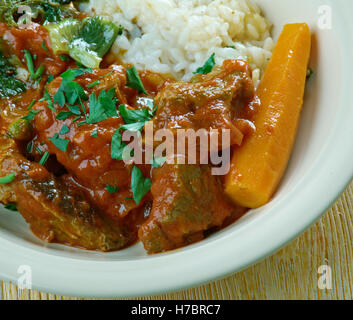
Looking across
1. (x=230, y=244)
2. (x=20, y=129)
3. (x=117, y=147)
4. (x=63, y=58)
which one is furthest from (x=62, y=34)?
(x=230, y=244)

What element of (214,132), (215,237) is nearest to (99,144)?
(214,132)

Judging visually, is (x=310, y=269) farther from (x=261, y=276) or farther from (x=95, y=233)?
(x=95, y=233)

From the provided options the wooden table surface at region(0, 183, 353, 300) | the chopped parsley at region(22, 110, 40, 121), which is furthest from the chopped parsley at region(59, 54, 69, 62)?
the wooden table surface at region(0, 183, 353, 300)

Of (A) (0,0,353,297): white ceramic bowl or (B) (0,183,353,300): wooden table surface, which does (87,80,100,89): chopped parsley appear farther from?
(B) (0,183,353,300): wooden table surface

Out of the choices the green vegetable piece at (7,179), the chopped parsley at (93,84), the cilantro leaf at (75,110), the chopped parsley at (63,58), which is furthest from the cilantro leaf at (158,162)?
the chopped parsley at (63,58)

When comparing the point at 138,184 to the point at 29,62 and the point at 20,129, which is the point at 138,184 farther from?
the point at 29,62

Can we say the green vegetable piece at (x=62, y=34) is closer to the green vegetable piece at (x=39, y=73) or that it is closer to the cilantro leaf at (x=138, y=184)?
the green vegetable piece at (x=39, y=73)
